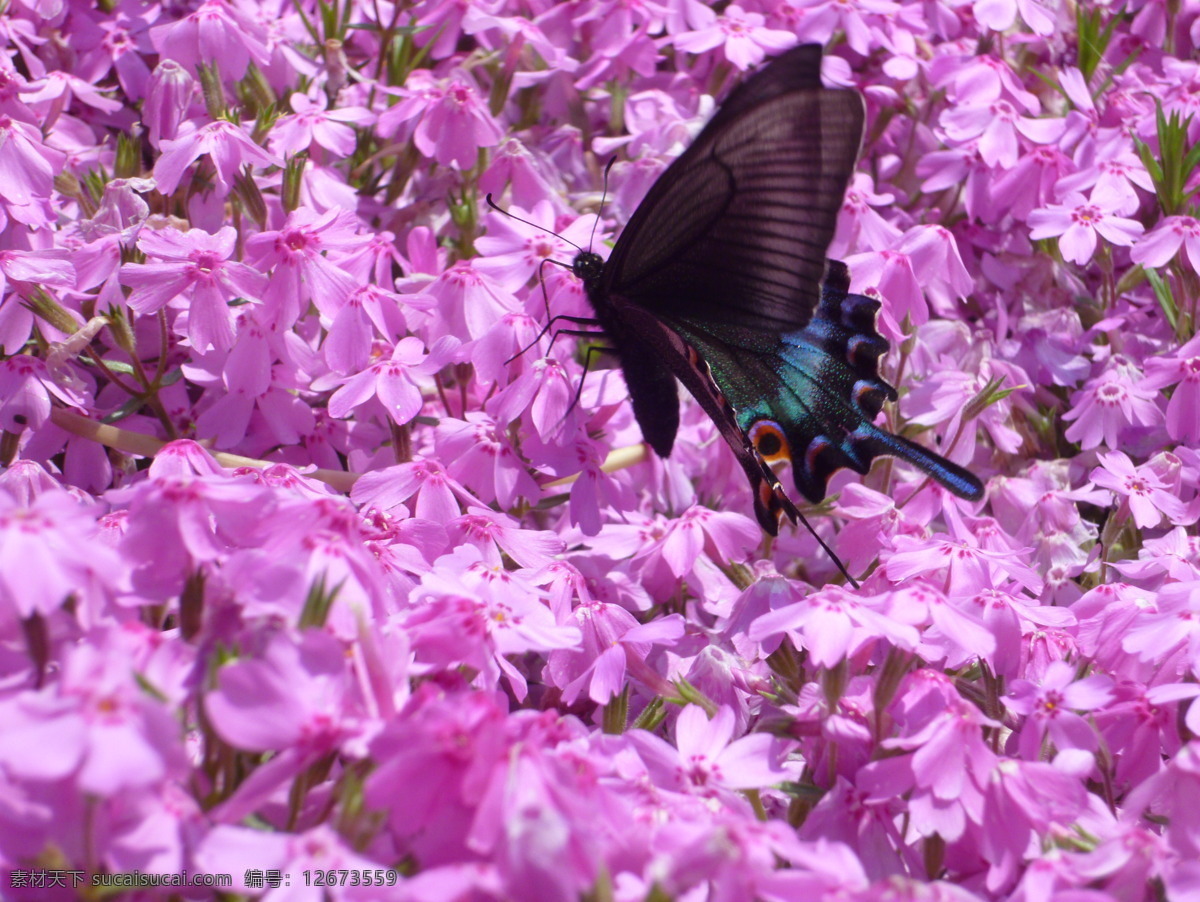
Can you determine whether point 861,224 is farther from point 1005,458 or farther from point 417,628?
point 417,628

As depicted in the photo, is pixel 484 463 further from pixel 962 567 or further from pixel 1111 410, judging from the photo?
pixel 1111 410

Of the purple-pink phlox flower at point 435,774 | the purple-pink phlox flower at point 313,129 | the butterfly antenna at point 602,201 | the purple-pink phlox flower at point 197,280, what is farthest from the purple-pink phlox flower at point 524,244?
the purple-pink phlox flower at point 435,774

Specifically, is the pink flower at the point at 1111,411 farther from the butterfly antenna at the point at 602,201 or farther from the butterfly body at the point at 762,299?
the butterfly antenna at the point at 602,201

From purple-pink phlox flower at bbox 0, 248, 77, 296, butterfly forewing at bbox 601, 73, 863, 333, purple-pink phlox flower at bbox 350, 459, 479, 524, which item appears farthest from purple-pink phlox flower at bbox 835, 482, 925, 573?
purple-pink phlox flower at bbox 0, 248, 77, 296

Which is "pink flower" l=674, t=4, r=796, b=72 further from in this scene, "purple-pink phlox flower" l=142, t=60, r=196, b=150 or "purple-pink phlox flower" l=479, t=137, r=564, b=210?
"purple-pink phlox flower" l=142, t=60, r=196, b=150

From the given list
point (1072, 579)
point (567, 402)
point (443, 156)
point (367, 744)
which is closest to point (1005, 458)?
point (1072, 579)

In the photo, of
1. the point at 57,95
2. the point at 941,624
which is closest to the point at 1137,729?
the point at 941,624
